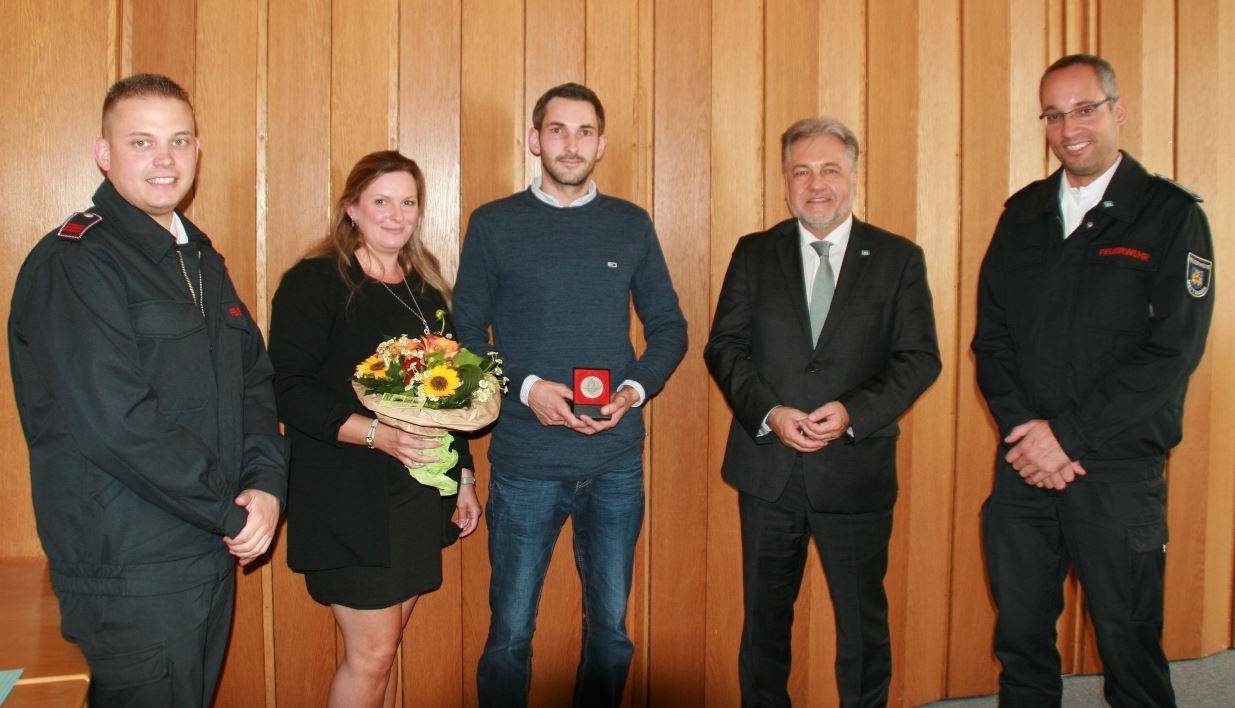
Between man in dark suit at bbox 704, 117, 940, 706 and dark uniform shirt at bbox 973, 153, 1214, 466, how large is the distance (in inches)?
12.2

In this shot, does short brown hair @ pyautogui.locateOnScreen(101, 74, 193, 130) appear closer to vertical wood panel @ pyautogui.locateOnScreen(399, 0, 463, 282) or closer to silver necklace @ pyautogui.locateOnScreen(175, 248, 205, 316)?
silver necklace @ pyautogui.locateOnScreen(175, 248, 205, 316)

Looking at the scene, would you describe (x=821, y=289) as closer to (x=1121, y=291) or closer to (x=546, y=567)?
(x=1121, y=291)

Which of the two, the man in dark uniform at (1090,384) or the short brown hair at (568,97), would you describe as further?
the short brown hair at (568,97)

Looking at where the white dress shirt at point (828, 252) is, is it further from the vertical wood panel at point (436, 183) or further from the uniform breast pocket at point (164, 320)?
the uniform breast pocket at point (164, 320)

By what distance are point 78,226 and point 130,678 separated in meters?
1.00

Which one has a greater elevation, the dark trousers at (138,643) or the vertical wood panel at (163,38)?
the vertical wood panel at (163,38)

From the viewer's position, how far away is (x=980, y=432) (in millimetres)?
3332

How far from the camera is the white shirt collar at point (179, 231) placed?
79.8 inches

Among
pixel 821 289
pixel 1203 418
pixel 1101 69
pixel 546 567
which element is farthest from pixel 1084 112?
pixel 546 567

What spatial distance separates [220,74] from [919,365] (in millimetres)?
2491

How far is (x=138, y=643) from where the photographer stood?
1769 millimetres

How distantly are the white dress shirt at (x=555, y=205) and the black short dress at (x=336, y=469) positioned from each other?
431 mm

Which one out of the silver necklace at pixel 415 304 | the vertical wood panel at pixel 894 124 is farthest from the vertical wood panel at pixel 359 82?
the vertical wood panel at pixel 894 124

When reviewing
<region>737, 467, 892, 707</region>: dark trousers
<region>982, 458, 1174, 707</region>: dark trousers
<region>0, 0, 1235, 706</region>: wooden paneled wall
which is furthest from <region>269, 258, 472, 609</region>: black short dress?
<region>982, 458, 1174, 707</region>: dark trousers
